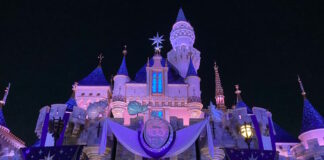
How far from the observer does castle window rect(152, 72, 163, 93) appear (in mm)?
34166

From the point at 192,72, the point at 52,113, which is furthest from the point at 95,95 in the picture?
the point at 52,113

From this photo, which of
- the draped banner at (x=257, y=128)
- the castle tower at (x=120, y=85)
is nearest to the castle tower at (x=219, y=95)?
the castle tower at (x=120, y=85)

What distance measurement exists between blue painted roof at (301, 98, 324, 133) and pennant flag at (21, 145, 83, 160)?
808 inches

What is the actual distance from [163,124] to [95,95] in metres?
21.9

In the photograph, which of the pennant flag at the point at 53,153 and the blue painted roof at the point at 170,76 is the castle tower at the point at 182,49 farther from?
the pennant flag at the point at 53,153

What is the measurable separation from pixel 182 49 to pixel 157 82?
9.60 meters

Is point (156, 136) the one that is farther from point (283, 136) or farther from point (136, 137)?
point (283, 136)

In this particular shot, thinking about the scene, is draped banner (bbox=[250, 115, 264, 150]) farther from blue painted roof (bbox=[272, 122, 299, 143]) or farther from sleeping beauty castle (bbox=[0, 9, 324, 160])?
blue painted roof (bbox=[272, 122, 299, 143])

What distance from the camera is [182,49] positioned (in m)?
42.1

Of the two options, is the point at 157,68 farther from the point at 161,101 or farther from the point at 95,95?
the point at 95,95

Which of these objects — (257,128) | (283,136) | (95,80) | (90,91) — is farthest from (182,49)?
(257,128)

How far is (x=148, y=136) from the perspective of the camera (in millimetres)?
15820

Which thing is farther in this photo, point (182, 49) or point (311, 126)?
point (182, 49)

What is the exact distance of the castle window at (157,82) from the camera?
1345 inches
